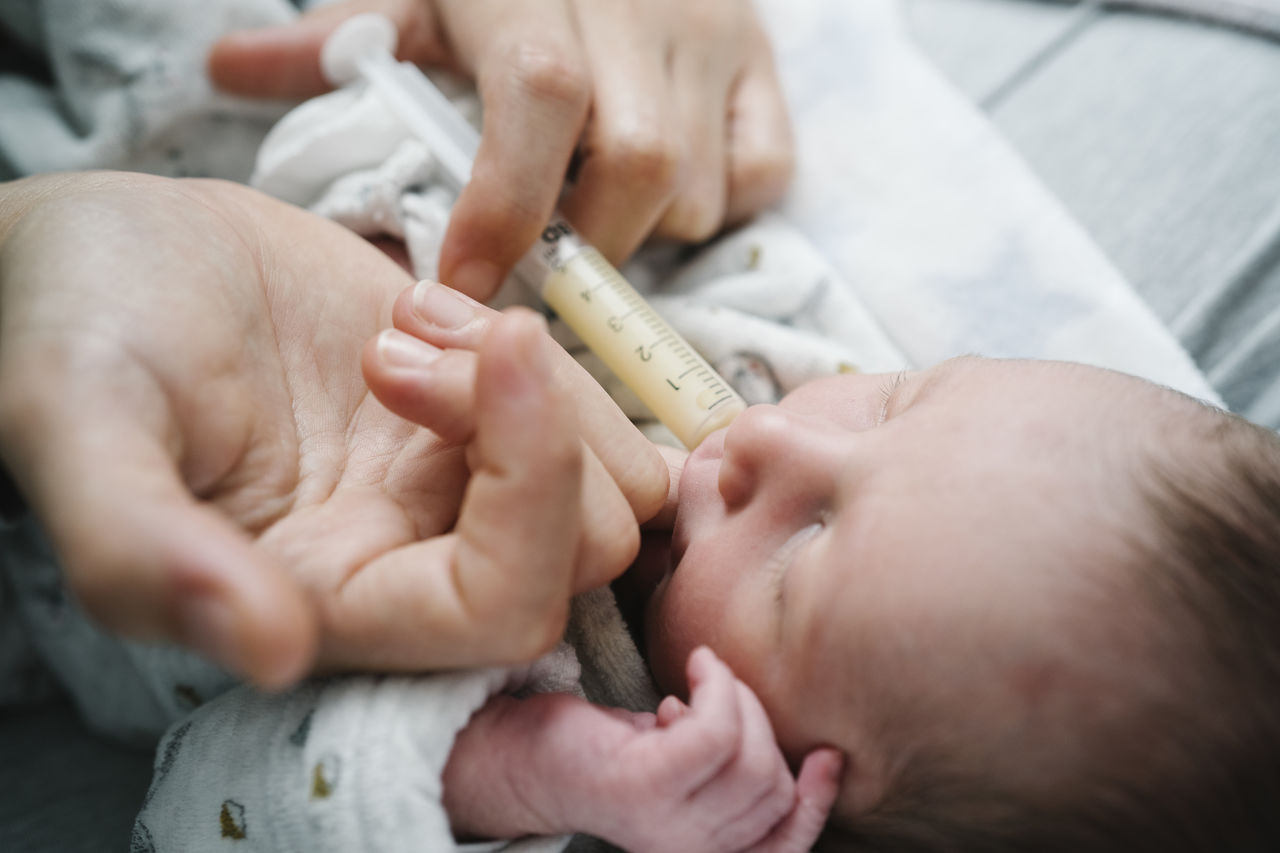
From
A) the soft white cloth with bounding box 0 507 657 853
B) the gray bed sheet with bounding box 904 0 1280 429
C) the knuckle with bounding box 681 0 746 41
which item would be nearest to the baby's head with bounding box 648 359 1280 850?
the soft white cloth with bounding box 0 507 657 853

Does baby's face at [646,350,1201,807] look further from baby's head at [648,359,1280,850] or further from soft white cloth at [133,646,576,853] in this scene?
soft white cloth at [133,646,576,853]

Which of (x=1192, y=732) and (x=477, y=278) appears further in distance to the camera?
(x=477, y=278)

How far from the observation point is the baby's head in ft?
1.80

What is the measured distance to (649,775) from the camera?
588mm

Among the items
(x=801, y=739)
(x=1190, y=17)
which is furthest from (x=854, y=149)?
(x=801, y=739)

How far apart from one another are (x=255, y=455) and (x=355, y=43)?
613 mm

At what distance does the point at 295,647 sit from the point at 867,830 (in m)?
0.51

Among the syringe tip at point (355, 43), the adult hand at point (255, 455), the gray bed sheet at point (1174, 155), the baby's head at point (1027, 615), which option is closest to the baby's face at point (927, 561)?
the baby's head at point (1027, 615)

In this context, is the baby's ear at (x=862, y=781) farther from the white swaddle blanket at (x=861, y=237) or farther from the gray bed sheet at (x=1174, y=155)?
the gray bed sheet at (x=1174, y=155)

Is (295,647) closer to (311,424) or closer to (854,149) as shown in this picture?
(311,424)

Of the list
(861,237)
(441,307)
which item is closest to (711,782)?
(441,307)

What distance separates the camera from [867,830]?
674 mm

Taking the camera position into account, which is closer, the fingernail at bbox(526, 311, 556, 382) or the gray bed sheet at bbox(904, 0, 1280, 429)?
the fingernail at bbox(526, 311, 556, 382)

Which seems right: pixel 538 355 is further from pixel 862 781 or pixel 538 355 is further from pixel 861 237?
pixel 861 237
